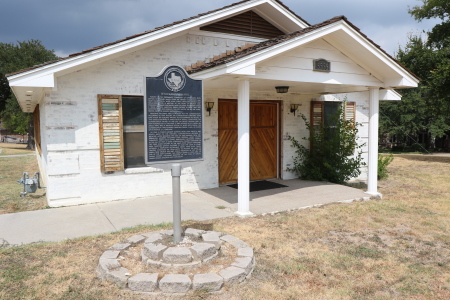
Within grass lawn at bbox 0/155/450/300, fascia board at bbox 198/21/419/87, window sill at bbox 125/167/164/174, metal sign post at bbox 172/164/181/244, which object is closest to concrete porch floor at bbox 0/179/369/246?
grass lawn at bbox 0/155/450/300

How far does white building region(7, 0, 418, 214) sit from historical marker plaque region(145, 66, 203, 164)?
4.63 feet

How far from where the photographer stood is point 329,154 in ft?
32.2

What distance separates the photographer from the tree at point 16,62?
2724cm

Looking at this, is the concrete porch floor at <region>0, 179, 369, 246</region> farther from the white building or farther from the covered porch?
the covered porch

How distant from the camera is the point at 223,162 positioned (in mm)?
9258

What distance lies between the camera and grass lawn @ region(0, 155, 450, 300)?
364 centimetres

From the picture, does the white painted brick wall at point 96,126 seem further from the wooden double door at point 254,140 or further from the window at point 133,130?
the wooden double door at point 254,140

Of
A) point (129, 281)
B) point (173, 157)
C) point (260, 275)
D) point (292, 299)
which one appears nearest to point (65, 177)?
point (173, 157)

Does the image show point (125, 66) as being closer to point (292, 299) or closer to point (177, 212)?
point (177, 212)

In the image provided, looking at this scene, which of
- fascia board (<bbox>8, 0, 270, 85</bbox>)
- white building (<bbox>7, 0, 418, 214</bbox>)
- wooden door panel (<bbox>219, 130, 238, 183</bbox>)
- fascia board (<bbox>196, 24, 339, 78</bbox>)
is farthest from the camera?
wooden door panel (<bbox>219, 130, 238, 183</bbox>)

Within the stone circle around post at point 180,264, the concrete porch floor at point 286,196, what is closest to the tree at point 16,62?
the concrete porch floor at point 286,196

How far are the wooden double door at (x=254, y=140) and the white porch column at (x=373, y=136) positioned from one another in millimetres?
2783

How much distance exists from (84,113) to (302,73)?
4677 mm

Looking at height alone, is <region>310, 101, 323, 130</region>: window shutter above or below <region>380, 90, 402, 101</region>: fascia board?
below
